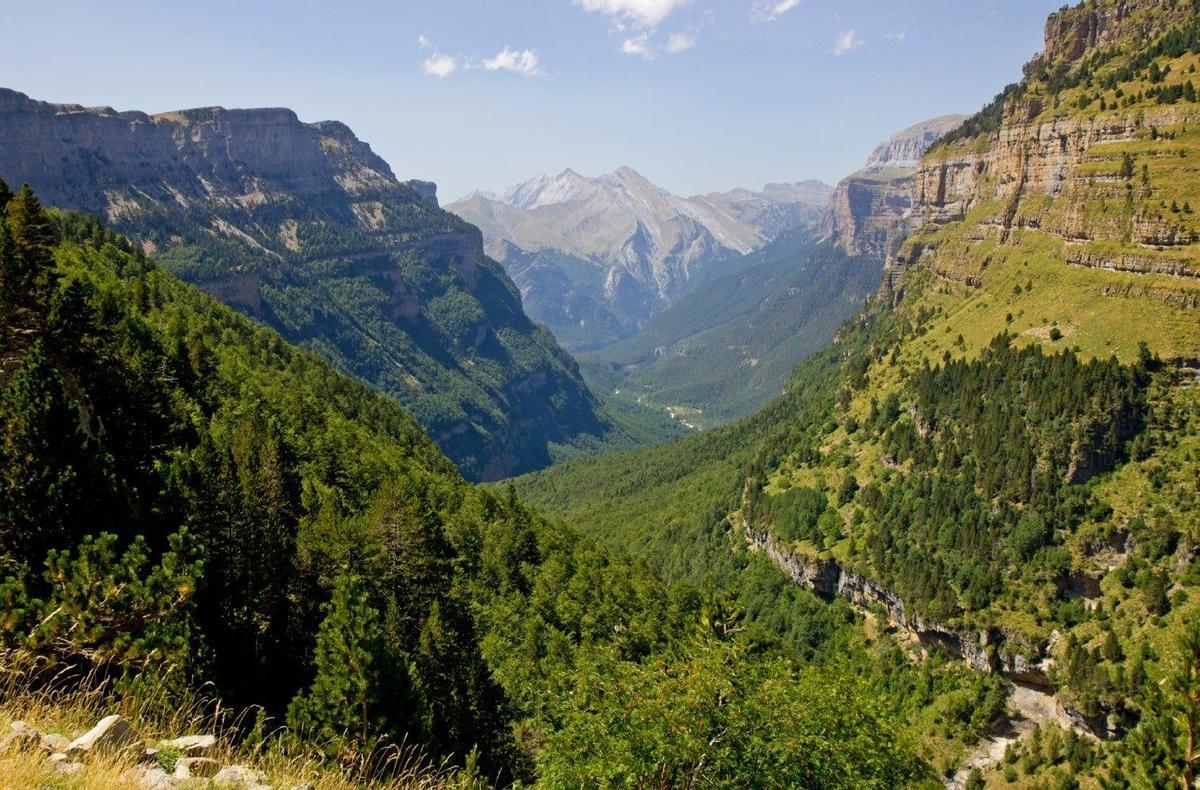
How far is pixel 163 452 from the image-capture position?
144ft

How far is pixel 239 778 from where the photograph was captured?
1455 centimetres

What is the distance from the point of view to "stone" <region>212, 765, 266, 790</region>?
1408 cm

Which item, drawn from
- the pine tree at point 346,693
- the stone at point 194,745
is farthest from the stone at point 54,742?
the pine tree at point 346,693

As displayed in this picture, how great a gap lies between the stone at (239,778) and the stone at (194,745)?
2.34 feet

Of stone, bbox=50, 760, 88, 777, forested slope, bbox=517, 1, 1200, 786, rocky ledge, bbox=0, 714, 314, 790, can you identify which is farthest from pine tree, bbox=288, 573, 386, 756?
forested slope, bbox=517, 1, 1200, 786

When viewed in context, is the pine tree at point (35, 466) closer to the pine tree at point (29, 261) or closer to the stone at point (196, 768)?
the stone at point (196, 768)

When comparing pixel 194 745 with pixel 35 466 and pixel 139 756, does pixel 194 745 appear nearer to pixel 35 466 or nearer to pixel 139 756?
pixel 139 756

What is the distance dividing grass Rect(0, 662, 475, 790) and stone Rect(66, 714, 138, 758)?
0.77 feet

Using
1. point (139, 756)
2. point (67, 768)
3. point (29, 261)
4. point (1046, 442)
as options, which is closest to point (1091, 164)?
point (1046, 442)

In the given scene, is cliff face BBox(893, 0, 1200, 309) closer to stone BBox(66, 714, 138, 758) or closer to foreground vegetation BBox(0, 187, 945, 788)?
foreground vegetation BBox(0, 187, 945, 788)

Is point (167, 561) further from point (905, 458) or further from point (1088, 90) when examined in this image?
point (1088, 90)

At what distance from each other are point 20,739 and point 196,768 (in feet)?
10.1

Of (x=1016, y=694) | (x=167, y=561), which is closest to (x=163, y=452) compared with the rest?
(x=167, y=561)

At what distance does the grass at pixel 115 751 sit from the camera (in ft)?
40.0
